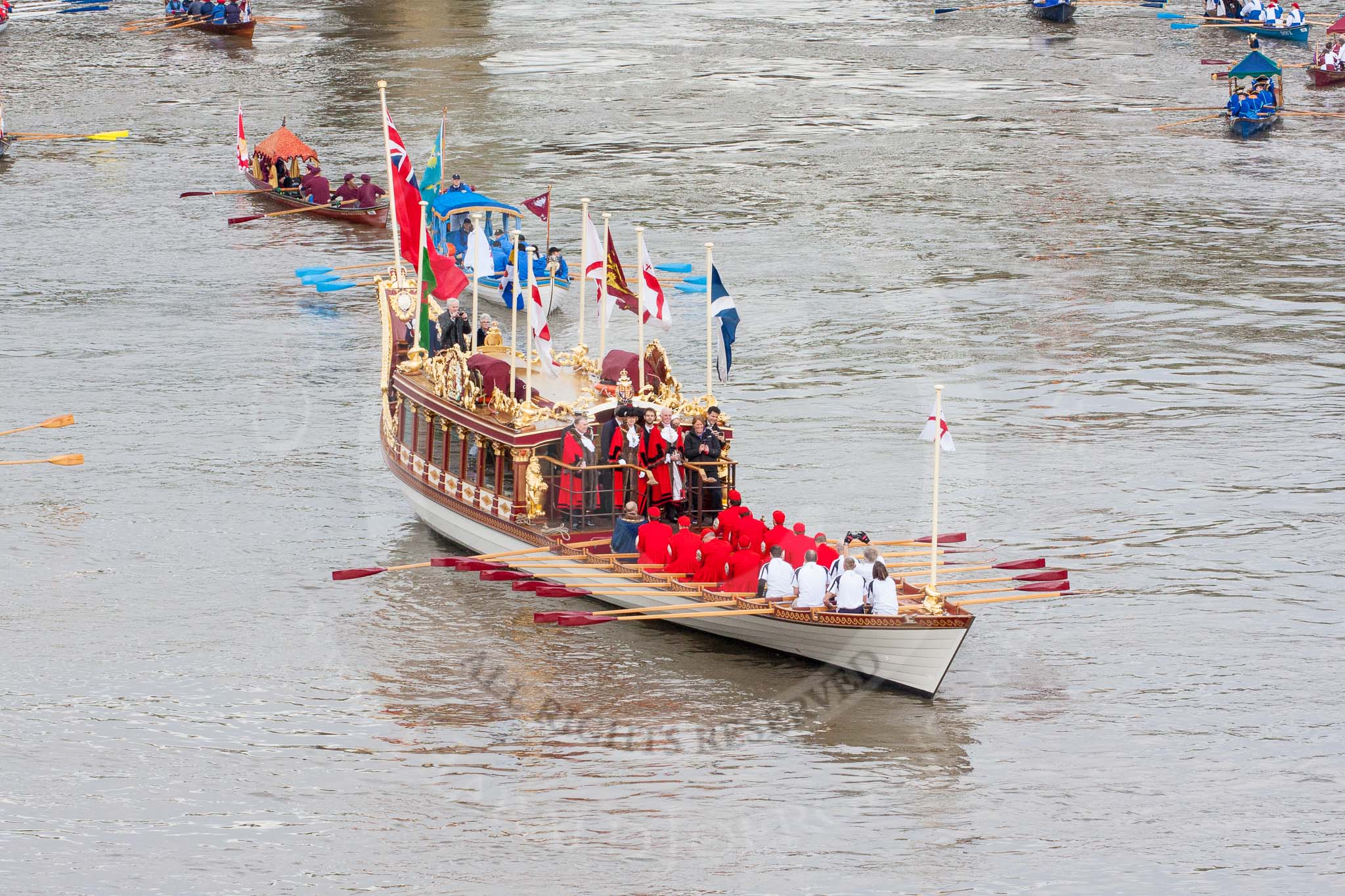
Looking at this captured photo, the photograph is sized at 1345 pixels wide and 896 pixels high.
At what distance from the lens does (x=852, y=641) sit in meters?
27.8

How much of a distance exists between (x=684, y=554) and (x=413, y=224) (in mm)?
10570

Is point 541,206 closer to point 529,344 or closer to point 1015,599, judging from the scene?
point 529,344

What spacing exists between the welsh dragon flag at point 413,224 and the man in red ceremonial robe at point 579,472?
16.1ft

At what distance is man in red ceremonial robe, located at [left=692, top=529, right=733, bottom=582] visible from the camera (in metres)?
29.3

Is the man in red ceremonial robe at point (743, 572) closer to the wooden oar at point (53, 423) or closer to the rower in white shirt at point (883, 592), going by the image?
the rower in white shirt at point (883, 592)

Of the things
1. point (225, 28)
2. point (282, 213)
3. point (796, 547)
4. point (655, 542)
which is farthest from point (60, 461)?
point (225, 28)

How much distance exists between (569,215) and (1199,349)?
922 inches

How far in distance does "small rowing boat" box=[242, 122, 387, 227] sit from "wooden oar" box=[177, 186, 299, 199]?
0.08 ft

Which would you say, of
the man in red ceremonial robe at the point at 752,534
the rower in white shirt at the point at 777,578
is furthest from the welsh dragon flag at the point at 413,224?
the rower in white shirt at the point at 777,578

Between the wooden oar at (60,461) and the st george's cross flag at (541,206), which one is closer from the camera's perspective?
the wooden oar at (60,461)

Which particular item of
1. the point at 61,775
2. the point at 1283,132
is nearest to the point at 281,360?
the point at 61,775

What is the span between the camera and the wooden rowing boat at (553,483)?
27.7 metres

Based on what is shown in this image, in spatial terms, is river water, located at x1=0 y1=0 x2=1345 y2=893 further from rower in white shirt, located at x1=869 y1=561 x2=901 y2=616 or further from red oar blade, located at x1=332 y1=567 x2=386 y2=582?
rower in white shirt, located at x1=869 y1=561 x2=901 y2=616

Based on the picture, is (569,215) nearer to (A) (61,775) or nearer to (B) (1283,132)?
(B) (1283,132)
